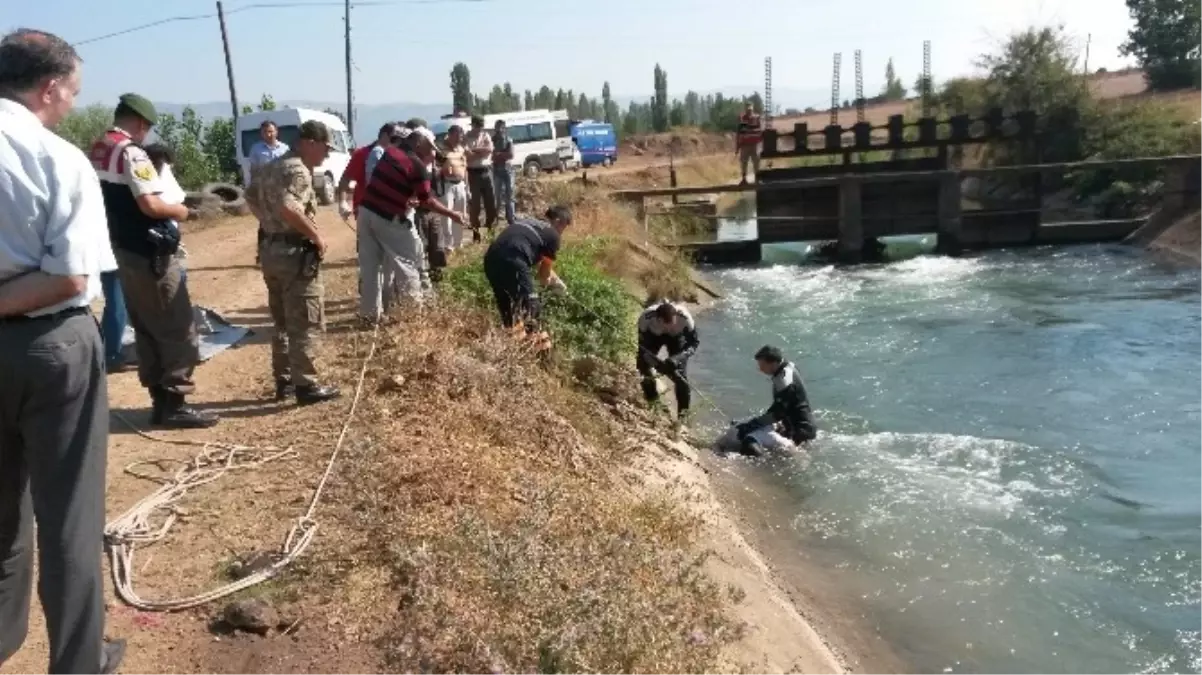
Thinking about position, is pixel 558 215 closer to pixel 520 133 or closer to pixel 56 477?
pixel 56 477

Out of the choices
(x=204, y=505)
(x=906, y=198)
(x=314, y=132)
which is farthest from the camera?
(x=906, y=198)

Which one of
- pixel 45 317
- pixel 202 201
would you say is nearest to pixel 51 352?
pixel 45 317

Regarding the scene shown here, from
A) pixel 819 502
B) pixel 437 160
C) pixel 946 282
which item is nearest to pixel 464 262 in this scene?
pixel 437 160

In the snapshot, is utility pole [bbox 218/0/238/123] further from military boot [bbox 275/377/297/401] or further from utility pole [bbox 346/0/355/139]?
military boot [bbox 275/377/297/401]

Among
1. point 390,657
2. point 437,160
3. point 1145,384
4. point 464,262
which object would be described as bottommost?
point 1145,384

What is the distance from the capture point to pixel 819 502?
316 inches

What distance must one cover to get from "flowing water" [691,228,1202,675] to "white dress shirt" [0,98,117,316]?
4758mm

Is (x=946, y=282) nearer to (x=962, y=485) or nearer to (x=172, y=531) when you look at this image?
(x=962, y=485)

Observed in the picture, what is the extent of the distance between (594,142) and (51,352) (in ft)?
130

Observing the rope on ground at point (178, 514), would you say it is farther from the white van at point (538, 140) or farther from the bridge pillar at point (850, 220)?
the white van at point (538, 140)

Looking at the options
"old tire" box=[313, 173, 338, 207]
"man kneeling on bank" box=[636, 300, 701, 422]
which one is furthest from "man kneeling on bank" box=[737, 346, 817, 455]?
"old tire" box=[313, 173, 338, 207]

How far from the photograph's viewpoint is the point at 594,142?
41.6 meters

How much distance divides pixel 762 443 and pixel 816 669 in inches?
151

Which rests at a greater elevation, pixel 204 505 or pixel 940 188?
pixel 940 188
